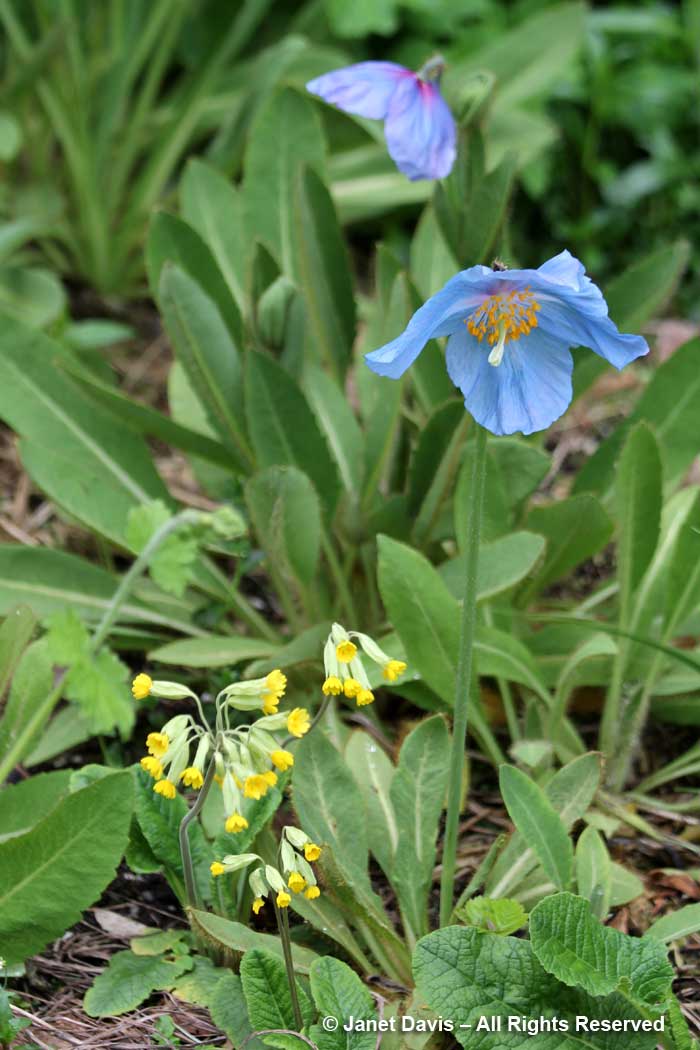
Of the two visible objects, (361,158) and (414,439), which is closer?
(414,439)

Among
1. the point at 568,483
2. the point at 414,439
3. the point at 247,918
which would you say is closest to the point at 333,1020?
the point at 247,918

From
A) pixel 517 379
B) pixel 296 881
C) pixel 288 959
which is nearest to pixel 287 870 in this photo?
pixel 296 881

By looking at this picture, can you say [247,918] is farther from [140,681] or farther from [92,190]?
[92,190]

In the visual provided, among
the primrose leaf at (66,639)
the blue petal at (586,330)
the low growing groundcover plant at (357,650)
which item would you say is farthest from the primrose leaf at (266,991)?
the blue petal at (586,330)

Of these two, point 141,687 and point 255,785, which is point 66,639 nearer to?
point 141,687

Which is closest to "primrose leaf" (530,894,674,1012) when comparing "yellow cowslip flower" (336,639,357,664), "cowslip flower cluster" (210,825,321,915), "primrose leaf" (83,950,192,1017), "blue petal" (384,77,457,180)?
"cowslip flower cluster" (210,825,321,915)

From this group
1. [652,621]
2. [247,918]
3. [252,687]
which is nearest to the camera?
[252,687]

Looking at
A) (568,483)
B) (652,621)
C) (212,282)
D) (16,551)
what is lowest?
(568,483)
